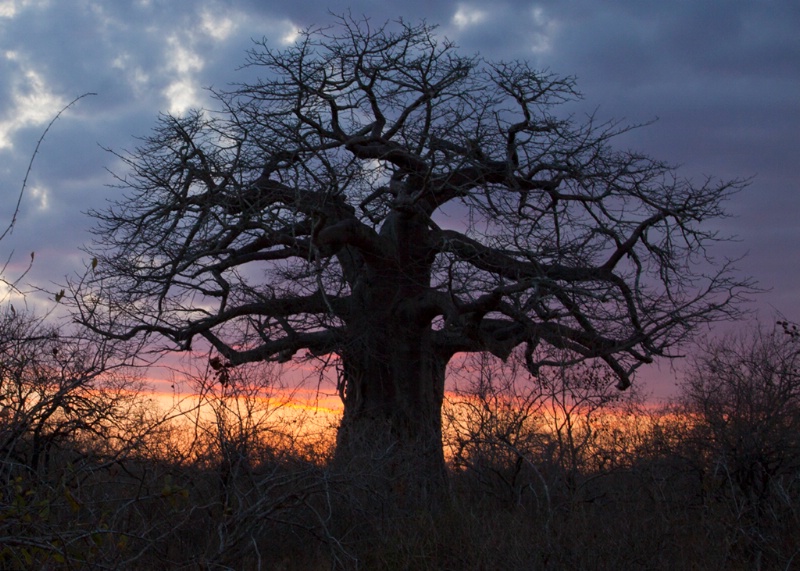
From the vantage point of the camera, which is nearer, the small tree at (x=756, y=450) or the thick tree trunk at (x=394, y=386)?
the small tree at (x=756, y=450)

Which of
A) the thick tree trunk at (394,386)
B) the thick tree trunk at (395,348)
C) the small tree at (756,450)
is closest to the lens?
the small tree at (756,450)

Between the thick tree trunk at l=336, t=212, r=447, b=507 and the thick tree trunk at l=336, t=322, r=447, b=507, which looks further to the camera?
the thick tree trunk at l=336, t=212, r=447, b=507

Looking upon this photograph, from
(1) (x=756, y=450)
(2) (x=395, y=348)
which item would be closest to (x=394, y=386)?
(2) (x=395, y=348)

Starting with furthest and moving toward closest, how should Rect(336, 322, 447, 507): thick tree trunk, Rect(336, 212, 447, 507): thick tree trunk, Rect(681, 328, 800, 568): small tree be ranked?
Rect(336, 212, 447, 507): thick tree trunk < Rect(336, 322, 447, 507): thick tree trunk < Rect(681, 328, 800, 568): small tree

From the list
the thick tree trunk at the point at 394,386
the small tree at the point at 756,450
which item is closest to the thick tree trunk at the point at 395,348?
the thick tree trunk at the point at 394,386

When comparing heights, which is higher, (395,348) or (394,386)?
(395,348)

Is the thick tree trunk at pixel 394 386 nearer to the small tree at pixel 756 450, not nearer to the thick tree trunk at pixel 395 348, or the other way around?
the thick tree trunk at pixel 395 348

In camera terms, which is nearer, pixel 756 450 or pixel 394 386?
pixel 756 450

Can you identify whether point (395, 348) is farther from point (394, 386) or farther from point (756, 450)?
point (756, 450)

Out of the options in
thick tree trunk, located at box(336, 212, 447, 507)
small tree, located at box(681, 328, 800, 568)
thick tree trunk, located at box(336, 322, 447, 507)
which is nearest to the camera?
small tree, located at box(681, 328, 800, 568)

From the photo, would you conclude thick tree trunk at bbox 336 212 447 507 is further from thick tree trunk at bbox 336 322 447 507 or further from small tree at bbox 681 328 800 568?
small tree at bbox 681 328 800 568

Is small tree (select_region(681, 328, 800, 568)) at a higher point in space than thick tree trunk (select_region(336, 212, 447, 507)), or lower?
lower

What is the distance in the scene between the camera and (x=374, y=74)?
37.1 feet

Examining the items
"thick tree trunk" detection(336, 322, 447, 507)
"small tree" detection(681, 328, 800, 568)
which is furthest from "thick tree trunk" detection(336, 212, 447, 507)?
"small tree" detection(681, 328, 800, 568)
